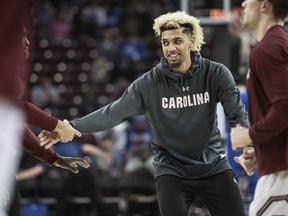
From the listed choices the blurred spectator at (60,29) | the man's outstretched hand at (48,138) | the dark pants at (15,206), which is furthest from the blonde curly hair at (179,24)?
the blurred spectator at (60,29)

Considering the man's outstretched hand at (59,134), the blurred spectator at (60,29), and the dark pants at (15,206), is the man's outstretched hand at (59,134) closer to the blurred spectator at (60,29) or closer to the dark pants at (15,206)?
the dark pants at (15,206)

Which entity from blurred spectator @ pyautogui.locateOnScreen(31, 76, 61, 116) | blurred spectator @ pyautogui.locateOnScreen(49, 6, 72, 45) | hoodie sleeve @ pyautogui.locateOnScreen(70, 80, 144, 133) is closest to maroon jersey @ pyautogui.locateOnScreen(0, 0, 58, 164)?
hoodie sleeve @ pyautogui.locateOnScreen(70, 80, 144, 133)

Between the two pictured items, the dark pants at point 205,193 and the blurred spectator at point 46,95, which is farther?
the blurred spectator at point 46,95

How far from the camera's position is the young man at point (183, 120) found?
19.2 feet

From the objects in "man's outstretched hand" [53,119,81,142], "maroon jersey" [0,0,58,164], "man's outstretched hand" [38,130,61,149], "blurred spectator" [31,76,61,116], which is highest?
"maroon jersey" [0,0,58,164]

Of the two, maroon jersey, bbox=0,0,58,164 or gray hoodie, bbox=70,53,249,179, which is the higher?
maroon jersey, bbox=0,0,58,164

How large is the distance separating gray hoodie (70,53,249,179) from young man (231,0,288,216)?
1.44 meters

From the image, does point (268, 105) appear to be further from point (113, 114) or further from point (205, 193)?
point (113, 114)

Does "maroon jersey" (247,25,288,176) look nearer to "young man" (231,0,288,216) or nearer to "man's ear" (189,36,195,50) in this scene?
"young man" (231,0,288,216)

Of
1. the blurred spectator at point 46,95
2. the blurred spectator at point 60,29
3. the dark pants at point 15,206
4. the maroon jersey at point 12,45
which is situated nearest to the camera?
the maroon jersey at point 12,45

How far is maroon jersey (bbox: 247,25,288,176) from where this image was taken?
13.6 feet

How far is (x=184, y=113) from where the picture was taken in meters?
5.88

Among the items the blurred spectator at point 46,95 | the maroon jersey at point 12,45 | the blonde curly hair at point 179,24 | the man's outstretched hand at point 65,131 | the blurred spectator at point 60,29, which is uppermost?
the maroon jersey at point 12,45

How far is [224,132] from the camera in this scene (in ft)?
35.2
